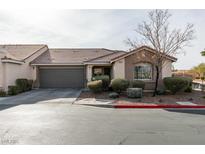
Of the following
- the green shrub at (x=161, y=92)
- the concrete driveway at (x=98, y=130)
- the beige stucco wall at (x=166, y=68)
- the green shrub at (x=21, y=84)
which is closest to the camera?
the concrete driveway at (x=98, y=130)

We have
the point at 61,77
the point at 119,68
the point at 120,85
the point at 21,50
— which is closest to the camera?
the point at 120,85

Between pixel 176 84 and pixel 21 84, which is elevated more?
pixel 176 84

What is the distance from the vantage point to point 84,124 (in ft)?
23.2

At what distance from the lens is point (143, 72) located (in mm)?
17453

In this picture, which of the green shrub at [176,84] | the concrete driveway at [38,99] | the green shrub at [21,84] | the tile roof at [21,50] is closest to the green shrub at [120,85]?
the concrete driveway at [38,99]

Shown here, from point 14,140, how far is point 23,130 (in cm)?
97

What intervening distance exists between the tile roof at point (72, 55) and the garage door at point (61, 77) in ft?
3.40

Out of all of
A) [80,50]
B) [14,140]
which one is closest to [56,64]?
[80,50]

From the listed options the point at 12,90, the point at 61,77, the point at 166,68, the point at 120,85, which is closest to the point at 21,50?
the point at 61,77

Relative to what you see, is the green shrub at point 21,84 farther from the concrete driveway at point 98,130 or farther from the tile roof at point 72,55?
the concrete driveway at point 98,130

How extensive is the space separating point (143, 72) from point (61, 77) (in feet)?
31.7

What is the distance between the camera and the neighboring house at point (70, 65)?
1703 centimetres

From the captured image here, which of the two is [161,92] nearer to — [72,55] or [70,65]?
[70,65]

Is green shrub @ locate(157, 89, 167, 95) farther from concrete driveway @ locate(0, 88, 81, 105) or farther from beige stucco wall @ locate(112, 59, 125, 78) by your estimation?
concrete driveway @ locate(0, 88, 81, 105)
